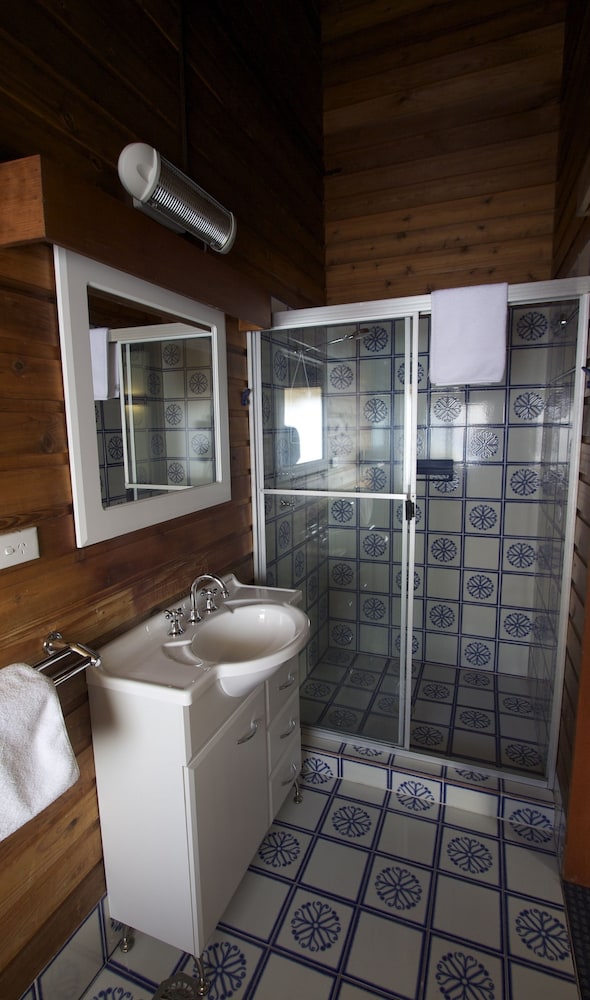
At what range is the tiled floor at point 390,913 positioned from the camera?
1.42m

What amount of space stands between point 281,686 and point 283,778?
37cm

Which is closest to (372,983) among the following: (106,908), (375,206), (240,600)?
(106,908)

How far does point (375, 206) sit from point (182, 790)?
9.32ft

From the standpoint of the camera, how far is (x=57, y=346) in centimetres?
125

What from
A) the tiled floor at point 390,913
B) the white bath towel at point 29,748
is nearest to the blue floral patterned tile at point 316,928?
the tiled floor at point 390,913

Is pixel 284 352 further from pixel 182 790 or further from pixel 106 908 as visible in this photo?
pixel 106 908

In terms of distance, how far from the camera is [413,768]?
6.98ft

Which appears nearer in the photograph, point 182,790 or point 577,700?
point 182,790

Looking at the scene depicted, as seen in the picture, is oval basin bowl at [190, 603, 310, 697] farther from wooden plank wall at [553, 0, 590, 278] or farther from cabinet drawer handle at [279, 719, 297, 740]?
wooden plank wall at [553, 0, 590, 278]

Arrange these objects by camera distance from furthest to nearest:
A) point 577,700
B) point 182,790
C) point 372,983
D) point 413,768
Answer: point 413,768, point 577,700, point 372,983, point 182,790

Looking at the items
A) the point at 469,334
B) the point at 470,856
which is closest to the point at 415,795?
the point at 470,856

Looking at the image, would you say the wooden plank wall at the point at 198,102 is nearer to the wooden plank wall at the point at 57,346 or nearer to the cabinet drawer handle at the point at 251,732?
the wooden plank wall at the point at 57,346

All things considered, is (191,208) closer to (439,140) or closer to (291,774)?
(439,140)

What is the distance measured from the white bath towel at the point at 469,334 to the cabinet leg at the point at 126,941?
2.04 metres
